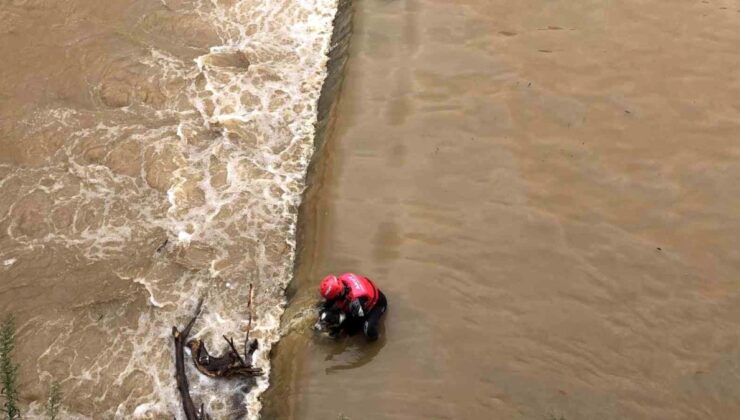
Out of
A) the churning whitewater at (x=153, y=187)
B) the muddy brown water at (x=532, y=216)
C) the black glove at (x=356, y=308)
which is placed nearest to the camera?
the muddy brown water at (x=532, y=216)

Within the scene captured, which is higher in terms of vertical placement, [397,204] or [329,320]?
[397,204]

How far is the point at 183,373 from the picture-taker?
666 centimetres

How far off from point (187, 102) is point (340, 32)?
253 cm

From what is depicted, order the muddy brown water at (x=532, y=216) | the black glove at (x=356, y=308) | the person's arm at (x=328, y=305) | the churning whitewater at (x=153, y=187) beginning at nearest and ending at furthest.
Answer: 1. the muddy brown water at (x=532, y=216)
2. the black glove at (x=356, y=308)
3. the person's arm at (x=328, y=305)
4. the churning whitewater at (x=153, y=187)

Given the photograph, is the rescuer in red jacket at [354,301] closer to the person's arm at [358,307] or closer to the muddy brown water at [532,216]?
the person's arm at [358,307]

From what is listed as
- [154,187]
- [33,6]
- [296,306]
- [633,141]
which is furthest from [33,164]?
[633,141]

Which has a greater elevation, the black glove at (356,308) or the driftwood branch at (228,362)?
the black glove at (356,308)

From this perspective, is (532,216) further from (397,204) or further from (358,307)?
(358,307)

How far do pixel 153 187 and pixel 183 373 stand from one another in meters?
2.73

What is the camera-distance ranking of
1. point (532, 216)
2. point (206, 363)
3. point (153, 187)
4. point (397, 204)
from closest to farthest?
1. point (206, 363)
2. point (532, 216)
3. point (397, 204)
4. point (153, 187)

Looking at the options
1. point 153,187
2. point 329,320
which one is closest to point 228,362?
point 329,320

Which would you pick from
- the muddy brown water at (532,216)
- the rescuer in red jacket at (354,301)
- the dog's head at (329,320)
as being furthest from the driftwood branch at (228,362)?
the rescuer in red jacket at (354,301)

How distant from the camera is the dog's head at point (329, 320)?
6.60 meters

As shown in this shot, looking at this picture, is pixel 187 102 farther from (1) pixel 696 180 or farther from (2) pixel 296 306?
(1) pixel 696 180
